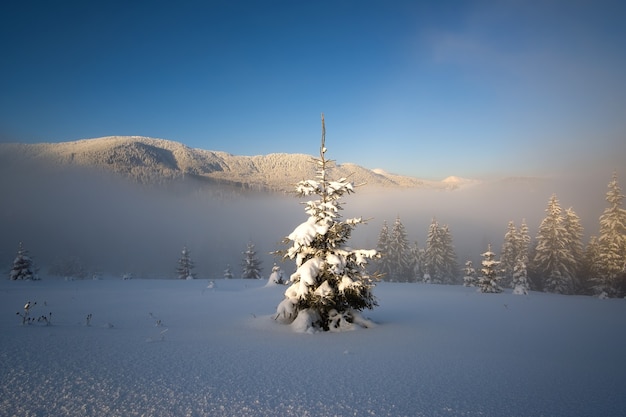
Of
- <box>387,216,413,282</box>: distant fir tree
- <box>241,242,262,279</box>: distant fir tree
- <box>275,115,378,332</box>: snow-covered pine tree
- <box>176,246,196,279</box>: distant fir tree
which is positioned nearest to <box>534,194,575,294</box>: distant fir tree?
<box>387,216,413,282</box>: distant fir tree

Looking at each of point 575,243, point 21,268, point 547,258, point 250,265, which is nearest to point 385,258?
point 547,258

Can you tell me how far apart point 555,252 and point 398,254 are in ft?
68.1

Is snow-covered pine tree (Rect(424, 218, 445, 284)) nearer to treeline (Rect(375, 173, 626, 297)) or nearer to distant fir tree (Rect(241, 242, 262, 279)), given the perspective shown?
treeline (Rect(375, 173, 626, 297))

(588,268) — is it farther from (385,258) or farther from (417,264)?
(385,258)

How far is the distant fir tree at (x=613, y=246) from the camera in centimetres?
2925

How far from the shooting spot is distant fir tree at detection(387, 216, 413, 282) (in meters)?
49.4

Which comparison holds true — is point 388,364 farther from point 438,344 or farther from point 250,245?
point 250,245

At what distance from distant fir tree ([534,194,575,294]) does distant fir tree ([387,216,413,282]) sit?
18427 mm

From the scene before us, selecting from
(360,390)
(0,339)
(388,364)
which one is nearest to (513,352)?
(388,364)

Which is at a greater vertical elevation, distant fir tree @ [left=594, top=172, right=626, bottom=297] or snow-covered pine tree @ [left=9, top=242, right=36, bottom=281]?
distant fir tree @ [left=594, top=172, right=626, bottom=297]

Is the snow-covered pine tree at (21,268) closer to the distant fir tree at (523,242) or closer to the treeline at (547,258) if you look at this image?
the treeline at (547,258)

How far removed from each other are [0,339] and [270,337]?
18.9 ft

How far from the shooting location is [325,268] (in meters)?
9.33

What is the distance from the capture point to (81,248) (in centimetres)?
13212
